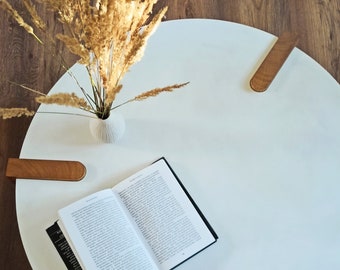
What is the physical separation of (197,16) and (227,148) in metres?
0.87

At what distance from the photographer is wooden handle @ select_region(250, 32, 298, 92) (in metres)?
1.31

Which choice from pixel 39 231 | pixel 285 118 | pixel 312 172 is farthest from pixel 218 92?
pixel 39 231

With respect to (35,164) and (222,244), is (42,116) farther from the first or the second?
(222,244)

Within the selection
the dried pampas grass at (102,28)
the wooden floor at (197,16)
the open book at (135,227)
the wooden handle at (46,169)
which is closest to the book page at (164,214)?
the open book at (135,227)

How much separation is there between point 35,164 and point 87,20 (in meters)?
0.49

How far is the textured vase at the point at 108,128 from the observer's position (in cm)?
117

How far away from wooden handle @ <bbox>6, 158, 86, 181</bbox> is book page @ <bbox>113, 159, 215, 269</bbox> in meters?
0.12

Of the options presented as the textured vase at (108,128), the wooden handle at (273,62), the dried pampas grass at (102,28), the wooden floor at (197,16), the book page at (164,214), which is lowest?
the book page at (164,214)

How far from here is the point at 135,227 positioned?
1114mm

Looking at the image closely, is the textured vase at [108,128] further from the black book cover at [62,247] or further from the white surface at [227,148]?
the black book cover at [62,247]

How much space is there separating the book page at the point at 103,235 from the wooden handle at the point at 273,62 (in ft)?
1.79

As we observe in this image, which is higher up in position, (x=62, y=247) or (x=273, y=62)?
(x=273, y=62)

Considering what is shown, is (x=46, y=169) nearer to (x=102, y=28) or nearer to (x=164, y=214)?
(x=164, y=214)

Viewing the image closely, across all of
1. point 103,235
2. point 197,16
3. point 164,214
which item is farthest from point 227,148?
point 197,16
